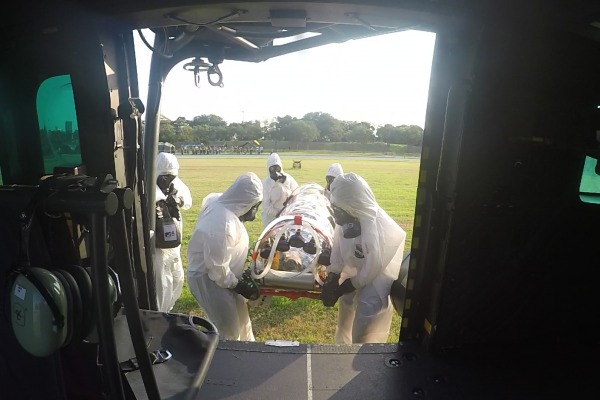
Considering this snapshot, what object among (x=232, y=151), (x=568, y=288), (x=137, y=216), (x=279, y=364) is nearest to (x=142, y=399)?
(x=279, y=364)

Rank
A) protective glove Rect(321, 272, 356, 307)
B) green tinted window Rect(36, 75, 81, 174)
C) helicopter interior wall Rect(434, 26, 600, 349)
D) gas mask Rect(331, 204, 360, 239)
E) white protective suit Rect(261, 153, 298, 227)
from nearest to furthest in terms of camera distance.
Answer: helicopter interior wall Rect(434, 26, 600, 349) → green tinted window Rect(36, 75, 81, 174) → protective glove Rect(321, 272, 356, 307) → gas mask Rect(331, 204, 360, 239) → white protective suit Rect(261, 153, 298, 227)

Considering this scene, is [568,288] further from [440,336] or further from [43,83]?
[43,83]

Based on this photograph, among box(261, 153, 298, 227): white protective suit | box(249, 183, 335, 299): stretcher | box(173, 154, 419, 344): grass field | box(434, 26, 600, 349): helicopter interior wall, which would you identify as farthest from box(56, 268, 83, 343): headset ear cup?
box(261, 153, 298, 227): white protective suit

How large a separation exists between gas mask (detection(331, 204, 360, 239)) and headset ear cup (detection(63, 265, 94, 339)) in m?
3.43

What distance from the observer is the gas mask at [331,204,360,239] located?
4500 mm

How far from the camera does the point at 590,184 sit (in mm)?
2168

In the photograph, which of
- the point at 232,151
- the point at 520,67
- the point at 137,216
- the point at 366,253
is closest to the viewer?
the point at 520,67

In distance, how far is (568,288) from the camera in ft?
7.28

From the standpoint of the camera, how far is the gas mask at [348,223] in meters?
4.50

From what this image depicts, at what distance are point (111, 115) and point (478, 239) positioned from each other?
1997mm

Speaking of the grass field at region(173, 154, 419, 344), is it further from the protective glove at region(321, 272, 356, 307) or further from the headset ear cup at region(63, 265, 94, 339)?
the headset ear cup at region(63, 265, 94, 339)

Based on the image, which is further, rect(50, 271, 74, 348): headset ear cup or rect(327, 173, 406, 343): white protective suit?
rect(327, 173, 406, 343): white protective suit

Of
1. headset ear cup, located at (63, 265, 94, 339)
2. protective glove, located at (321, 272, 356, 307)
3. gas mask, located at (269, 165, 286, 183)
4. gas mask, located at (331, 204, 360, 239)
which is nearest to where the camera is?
headset ear cup, located at (63, 265, 94, 339)

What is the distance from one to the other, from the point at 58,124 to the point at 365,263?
3.08 metres
